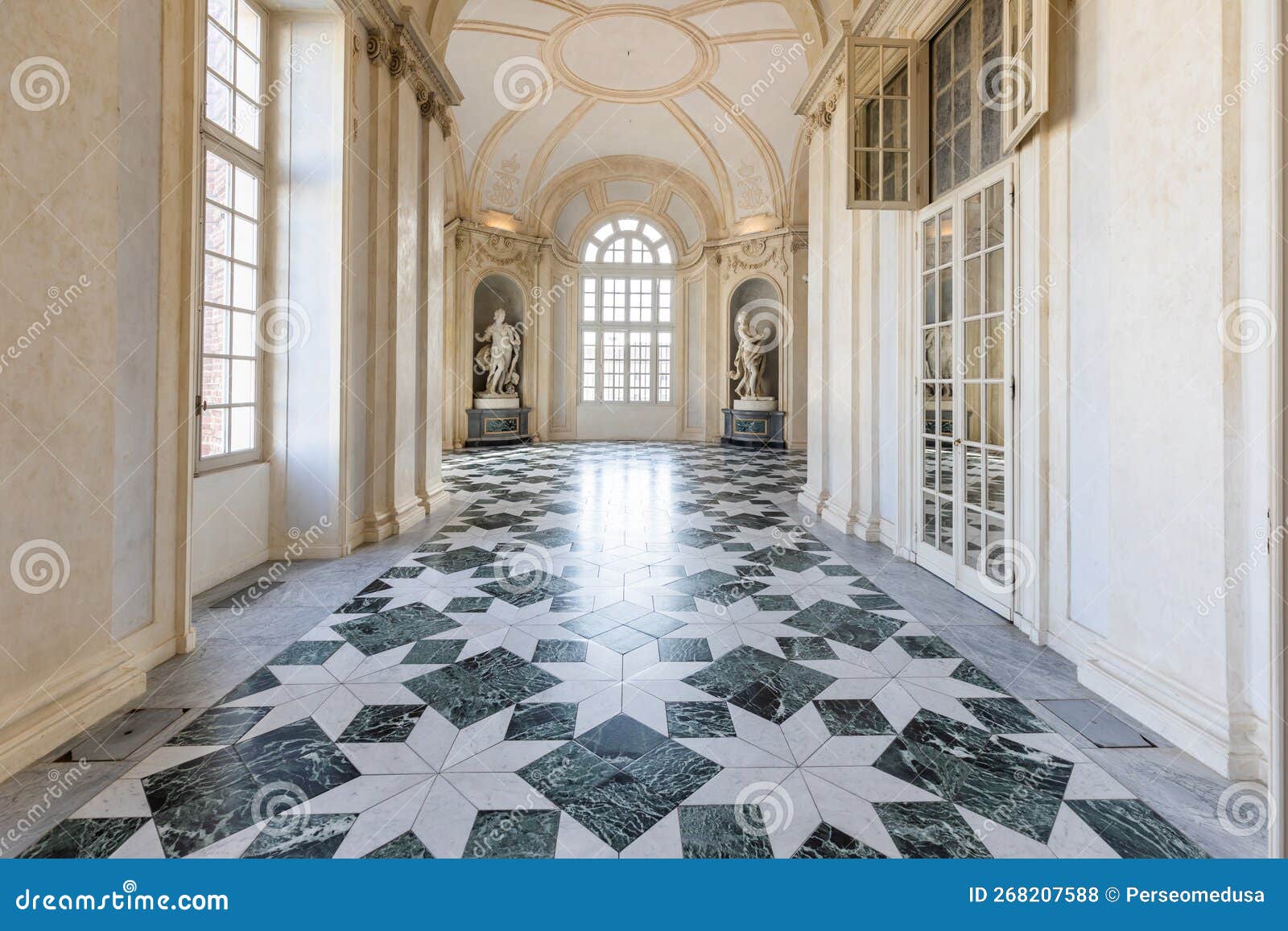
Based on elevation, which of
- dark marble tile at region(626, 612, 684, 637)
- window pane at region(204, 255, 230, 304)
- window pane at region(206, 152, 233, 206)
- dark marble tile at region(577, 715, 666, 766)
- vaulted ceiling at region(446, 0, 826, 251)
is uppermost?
vaulted ceiling at region(446, 0, 826, 251)

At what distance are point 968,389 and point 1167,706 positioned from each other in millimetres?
2348

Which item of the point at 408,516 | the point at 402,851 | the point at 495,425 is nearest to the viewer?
the point at 402,851

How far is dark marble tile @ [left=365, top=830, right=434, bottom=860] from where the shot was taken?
167 centimetres

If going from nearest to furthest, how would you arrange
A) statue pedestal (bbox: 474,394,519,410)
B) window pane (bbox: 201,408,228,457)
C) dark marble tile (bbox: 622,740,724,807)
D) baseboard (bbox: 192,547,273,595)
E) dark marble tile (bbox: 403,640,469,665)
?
dark marble tile (bbox: 622,740,724,807) → dark marble tile (bbox: 403,640,469,665) → baseboard (bbox: 192,547,273,595) → window pane (bbox: 201,408,228,457) → statue pedestal (bbox: 474,394,519,410)

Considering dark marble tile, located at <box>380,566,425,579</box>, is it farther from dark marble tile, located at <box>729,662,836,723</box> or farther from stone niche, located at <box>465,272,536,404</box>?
stone niche, located at <box>465,272,536,404</box>

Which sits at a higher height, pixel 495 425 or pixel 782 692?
pixel 495 425

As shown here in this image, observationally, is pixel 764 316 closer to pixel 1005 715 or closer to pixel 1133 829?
pixel 1005 715

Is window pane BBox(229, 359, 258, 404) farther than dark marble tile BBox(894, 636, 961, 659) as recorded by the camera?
Yes

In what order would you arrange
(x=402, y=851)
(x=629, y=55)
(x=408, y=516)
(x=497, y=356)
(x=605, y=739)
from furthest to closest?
1. (x=497, y=356)
2. (x=629, y=55)
3. (x=408, y=516)
4. (x=605, y=739)
5. (x=402, y=851)

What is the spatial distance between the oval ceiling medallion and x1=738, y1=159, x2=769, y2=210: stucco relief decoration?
2513 millimetres

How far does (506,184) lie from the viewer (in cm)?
1496

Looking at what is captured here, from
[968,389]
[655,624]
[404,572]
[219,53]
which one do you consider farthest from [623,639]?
[219,53]

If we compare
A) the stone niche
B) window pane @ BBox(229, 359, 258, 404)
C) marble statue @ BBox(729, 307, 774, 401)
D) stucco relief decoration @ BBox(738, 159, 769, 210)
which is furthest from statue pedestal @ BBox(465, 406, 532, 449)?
window pane @ BBox(229, 359, 258, 404)

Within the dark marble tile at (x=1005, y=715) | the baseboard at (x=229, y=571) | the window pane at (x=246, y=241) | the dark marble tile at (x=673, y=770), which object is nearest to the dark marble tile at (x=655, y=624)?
the dark marble tile at (x=673, y=770)
